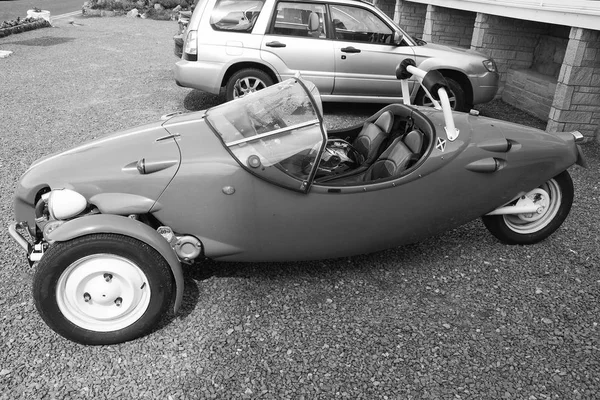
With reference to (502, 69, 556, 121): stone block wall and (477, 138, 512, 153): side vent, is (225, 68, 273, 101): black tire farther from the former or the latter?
(502, 69, 556, 121): stone block wall

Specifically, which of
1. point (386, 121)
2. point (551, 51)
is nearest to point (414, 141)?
point (386, 121)

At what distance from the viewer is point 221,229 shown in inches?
123

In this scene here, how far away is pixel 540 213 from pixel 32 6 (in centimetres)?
2211

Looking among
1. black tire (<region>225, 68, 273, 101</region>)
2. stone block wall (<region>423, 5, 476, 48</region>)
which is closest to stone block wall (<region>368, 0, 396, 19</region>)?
stone block wall (<region>423, 5, 476, 48</region>)

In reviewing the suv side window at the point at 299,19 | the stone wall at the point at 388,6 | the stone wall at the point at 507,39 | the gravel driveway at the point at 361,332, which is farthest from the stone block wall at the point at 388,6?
the gravel driveway at the point at 361,332

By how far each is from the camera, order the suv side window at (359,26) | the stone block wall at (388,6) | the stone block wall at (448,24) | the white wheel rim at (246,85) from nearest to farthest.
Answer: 1. the white wheel rim at (246,85)
2. the suv side window at (359,26)
3. the stone block wall at (448,24)
4. the stone block wall at (388,6)

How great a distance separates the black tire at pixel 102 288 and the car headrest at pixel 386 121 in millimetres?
2034

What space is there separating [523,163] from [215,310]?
94.4 inches

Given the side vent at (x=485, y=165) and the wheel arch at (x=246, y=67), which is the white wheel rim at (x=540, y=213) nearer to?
the side vent at (x=485, y=165)

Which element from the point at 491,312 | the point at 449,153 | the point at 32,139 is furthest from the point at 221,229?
the point at 32,139

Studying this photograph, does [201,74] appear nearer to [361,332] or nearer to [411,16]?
[361,332]

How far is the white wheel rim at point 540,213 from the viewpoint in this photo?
4.05 meters

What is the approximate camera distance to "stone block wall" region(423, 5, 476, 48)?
11008 millimetres

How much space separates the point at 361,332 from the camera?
3.17 metres
